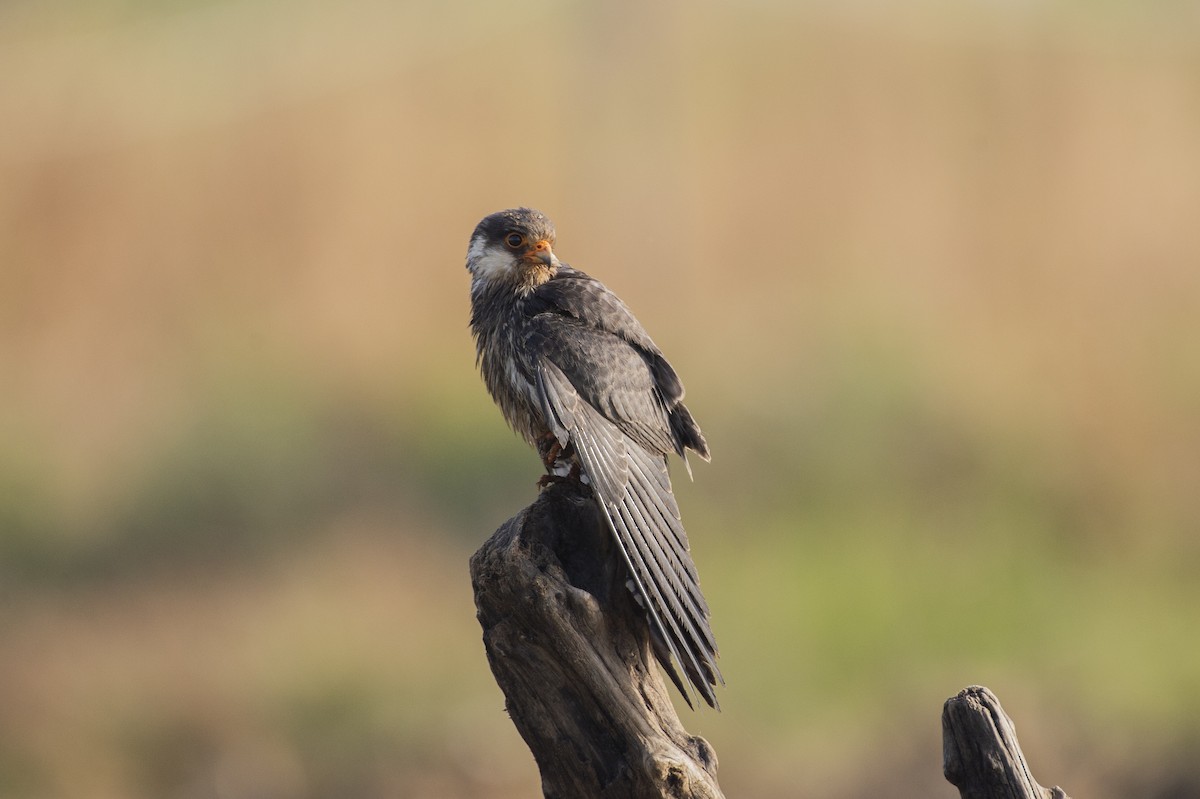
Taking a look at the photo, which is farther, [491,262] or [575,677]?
[491,262]

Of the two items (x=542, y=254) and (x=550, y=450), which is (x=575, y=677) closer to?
(x=550, y=450)

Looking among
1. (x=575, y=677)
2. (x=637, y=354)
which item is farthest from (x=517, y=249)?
(x=575, y=677)

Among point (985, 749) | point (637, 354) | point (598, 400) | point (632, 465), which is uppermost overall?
point (637, 354)

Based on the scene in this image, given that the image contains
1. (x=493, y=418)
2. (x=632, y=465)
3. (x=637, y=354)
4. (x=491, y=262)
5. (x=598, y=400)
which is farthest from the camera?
(x=493, y=418)

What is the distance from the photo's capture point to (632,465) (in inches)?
211

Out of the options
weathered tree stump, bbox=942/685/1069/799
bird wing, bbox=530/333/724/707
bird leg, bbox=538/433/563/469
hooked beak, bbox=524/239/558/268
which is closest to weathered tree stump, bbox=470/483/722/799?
bird wing, bbox=530/333/724/707

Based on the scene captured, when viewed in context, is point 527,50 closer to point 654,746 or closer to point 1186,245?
point 1186,245

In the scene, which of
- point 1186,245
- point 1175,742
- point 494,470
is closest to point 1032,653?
point 1175,742

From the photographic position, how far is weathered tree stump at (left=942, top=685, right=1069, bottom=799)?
13.7 ft

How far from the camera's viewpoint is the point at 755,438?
44.2 feet

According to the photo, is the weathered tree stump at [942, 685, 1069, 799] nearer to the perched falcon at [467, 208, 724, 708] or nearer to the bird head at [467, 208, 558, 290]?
the perched falcon at [467, 208, 724, 708]

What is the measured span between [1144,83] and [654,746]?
1385 centimetres

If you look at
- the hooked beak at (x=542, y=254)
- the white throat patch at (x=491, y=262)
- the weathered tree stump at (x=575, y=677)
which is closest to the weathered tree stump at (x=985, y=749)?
the weathered tree stump at (x=575, y=677)

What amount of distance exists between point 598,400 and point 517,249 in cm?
95
